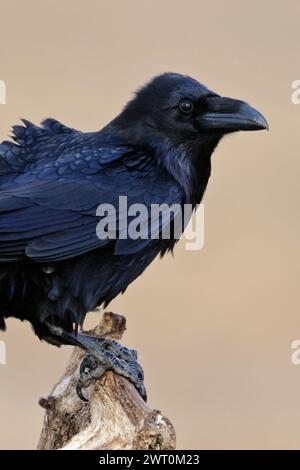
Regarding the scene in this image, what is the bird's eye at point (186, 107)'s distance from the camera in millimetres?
8586

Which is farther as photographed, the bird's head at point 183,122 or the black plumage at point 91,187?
the bird's head at point 183,122

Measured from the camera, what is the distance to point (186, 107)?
8.59 meters

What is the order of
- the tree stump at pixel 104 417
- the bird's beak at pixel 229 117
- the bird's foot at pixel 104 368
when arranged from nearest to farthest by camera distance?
the tree stump at pixel 104 417
the bird's foot at pixel 104 368
the bird's beak at pixel 229 117

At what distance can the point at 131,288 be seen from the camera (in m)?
13.9

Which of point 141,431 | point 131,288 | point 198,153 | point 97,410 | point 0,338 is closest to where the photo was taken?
point 141,431

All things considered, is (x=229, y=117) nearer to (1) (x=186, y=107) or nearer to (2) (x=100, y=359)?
(1) (x=186, y=107)

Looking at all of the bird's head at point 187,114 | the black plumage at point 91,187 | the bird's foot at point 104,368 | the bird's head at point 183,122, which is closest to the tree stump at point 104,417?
the bird's foot at point 104,368

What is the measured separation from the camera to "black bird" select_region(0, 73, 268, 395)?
26.7 feet

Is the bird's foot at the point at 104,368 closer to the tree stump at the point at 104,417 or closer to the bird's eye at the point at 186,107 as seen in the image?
the tree stump at the point at 104,417

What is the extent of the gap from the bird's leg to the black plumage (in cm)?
9

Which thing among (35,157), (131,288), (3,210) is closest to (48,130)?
(35,157)

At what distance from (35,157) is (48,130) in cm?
46

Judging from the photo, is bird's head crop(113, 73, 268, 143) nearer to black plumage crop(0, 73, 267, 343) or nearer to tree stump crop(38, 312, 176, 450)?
black plumage crop(0, 73, 267, 343)

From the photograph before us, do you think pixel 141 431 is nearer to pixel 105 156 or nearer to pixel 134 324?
pixel 105 156
